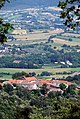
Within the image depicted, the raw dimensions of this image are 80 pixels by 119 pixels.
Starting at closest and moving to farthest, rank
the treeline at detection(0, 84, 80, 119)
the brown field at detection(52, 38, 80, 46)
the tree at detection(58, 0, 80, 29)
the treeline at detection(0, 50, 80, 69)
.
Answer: the tree at detection(58, 0, 80, 29), the treeline at detection(0, 84, 80, 119), the treeline at detection(0, 50, 80, 69), the brown field at detection(52, 38, 80, 46)

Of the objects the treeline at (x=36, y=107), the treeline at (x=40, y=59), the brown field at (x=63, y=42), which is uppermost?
the treeline at (x=36, y=107)

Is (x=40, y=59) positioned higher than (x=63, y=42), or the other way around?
(x=40, y=59)

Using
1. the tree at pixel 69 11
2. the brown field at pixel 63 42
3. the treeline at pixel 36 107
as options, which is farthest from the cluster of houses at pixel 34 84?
the brown field at pixel 63 42

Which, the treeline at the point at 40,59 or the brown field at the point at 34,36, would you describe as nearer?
the treeline at the point at 40,59

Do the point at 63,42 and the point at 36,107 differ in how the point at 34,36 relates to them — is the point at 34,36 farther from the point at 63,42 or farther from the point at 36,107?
the point at 36,107

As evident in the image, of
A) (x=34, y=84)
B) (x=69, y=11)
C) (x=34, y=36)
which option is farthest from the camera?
(x=34, y=36)

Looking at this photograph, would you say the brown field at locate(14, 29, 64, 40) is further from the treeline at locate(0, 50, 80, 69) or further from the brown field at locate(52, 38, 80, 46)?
the treeline at locate(0, 50, 80, 69)

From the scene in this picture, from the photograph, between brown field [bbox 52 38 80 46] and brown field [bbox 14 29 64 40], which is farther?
brown field [bbox 14 29 64 40]

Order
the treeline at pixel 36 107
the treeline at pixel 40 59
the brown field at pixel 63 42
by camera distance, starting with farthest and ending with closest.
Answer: the brown field at pixel 63 42
the treeline at pixel 40 59
the treeline at pixel 36 107

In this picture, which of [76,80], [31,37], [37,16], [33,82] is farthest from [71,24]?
[37,16]

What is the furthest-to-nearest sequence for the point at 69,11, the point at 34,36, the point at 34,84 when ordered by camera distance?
the point at 34,36, the point at 34,84, the point at 69,11

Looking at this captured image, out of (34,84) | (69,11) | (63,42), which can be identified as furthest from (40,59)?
(69,11)

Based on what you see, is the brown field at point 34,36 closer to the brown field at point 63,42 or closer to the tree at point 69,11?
the brown field at point 63,42

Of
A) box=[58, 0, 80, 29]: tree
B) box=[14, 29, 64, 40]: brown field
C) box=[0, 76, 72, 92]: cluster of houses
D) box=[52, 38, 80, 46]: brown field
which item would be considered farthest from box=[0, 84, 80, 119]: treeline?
box=[14, 29, 64, 40]: brown field
